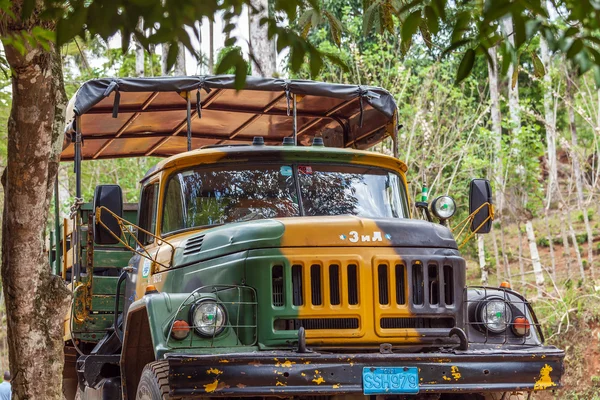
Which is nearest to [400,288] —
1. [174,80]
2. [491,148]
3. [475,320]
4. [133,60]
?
[475,320]

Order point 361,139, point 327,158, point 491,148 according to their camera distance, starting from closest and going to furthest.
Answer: point 327,158 < point 361,139 < point 491,148

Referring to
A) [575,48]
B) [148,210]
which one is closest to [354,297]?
[148,210]

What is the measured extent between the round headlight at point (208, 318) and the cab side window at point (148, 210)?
1800mm

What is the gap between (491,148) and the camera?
1922 centimetres

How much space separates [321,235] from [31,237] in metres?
1.96

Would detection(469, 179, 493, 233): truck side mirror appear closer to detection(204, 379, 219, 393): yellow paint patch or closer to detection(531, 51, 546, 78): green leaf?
detection(531, 51, 546, 78): green leaf

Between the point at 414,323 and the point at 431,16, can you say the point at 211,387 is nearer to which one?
the point at 414,323

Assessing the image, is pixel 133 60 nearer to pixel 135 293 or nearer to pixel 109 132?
pixel 109 132

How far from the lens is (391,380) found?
6566mm

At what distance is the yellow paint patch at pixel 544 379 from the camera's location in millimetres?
6996

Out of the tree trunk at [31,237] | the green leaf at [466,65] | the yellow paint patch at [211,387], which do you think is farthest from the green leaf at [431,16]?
the tree trunk at [31,237]

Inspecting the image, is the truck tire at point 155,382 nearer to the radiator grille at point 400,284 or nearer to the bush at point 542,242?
the radiator grille at point 400,284

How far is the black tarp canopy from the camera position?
930 centimetres

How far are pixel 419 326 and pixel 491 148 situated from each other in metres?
12.4
